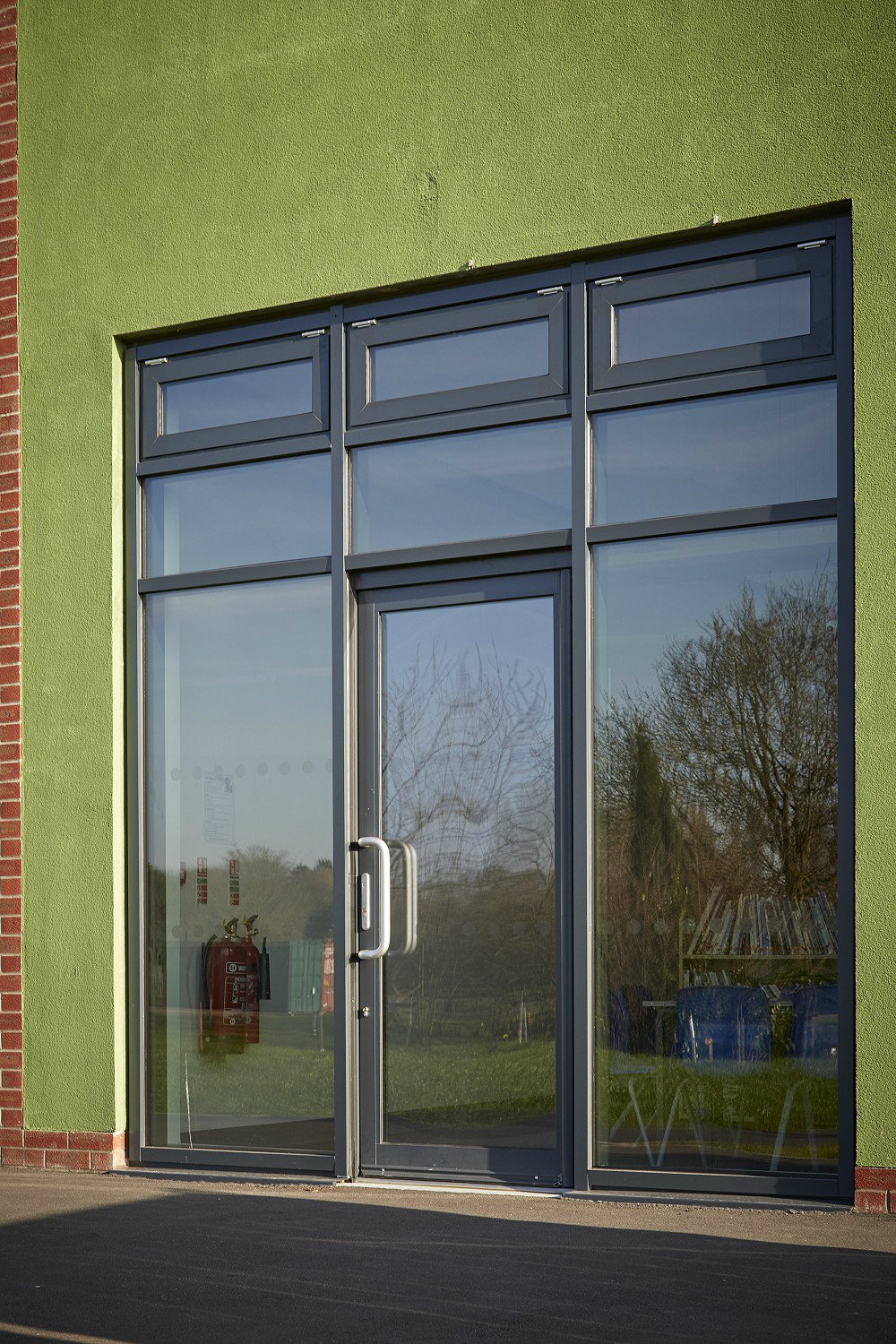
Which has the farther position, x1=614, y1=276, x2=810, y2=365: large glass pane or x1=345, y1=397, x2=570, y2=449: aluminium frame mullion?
x1=345, y1=397, x2=570, y2=449: aluminium frame mullion

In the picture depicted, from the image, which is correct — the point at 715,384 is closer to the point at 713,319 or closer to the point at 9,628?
the point at 713,319

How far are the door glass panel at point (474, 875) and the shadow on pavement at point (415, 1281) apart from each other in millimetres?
607

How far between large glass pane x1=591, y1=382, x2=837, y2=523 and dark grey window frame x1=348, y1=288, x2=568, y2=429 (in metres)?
0.32

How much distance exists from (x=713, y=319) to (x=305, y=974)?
3119 millimetres

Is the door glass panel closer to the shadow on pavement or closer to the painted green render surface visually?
the shadow on pavement

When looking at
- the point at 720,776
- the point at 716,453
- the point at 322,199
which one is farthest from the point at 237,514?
the point at 720,776

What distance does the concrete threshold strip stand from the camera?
18.3ft

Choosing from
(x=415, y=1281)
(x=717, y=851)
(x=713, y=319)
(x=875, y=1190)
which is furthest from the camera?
(x=713, y=319)

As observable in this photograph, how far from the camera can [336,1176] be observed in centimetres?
642

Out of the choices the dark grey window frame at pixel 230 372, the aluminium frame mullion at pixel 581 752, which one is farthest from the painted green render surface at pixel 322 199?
the aluminium frame mullion at pixel 581 752

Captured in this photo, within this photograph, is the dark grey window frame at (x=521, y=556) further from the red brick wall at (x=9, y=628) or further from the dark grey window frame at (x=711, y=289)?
the red brick wall at (x=9, y=628)

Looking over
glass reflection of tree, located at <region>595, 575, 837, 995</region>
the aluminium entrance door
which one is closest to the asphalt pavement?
the aluminium entrance door

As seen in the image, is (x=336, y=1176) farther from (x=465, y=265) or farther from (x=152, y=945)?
(x=465, y=265)

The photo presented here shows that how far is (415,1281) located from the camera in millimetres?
4699
